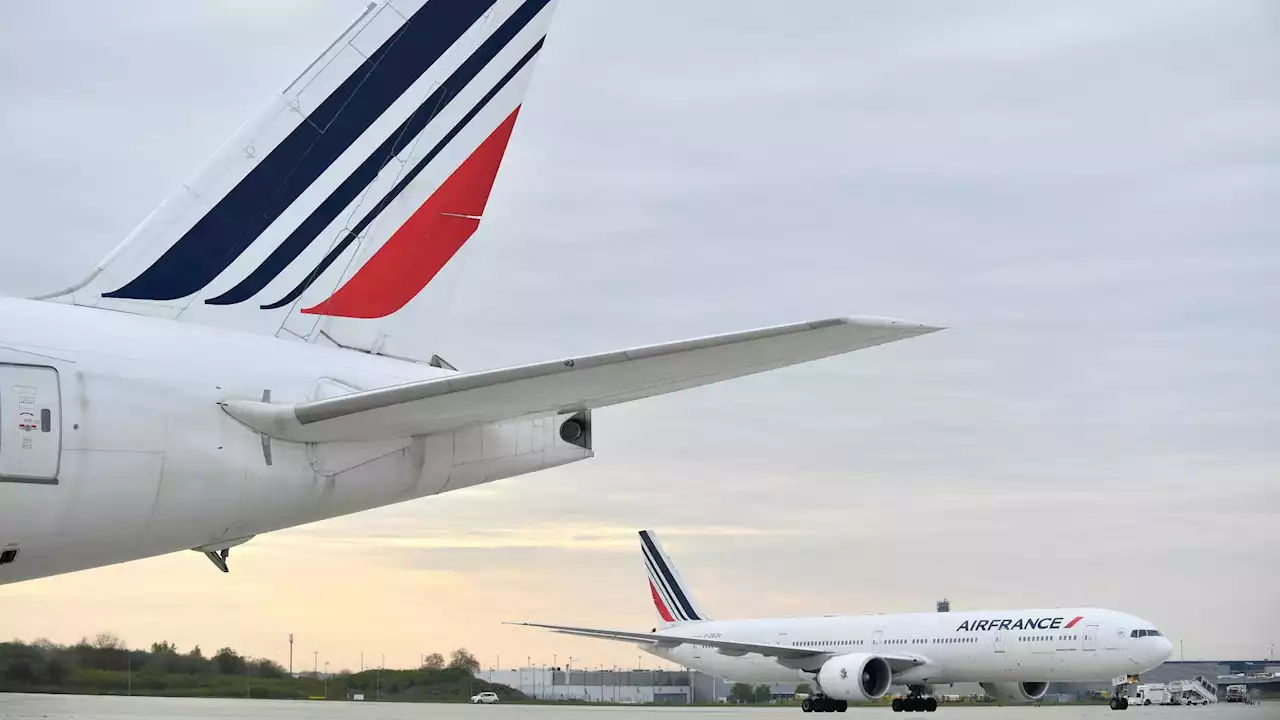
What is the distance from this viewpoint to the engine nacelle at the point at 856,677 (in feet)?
114

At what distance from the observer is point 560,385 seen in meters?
6.30

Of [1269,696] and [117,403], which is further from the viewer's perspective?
[1269,696]

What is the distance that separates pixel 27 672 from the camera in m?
21.8

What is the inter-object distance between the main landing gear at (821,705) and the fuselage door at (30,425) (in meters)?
34.6

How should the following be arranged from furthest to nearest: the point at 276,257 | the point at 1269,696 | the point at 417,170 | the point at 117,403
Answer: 1. the point at 1269,696
2. the point at 417,170
3. the point at 276,257
4. the point at 117,403

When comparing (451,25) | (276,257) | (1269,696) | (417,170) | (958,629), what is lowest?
(1269,696)

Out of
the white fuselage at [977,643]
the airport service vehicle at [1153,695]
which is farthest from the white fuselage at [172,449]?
the airport service vehicle at [1153,695]

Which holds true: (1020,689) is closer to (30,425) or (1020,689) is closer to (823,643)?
(823,643)

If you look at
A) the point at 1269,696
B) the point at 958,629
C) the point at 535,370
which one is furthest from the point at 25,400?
the point at 1269,696

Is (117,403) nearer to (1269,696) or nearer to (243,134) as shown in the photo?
(243,134)

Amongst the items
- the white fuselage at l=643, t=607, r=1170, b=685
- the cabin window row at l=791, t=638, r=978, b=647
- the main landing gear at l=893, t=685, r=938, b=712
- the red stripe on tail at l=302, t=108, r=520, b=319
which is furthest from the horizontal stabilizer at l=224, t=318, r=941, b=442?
the main landing gear at l=893, t=685, r=938, b=712

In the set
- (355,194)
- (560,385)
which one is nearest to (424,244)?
(355,194)

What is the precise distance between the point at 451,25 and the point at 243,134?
1.57 meters

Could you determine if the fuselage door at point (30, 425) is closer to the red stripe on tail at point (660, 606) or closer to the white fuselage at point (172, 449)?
the white fuselage at point (172, 449)
